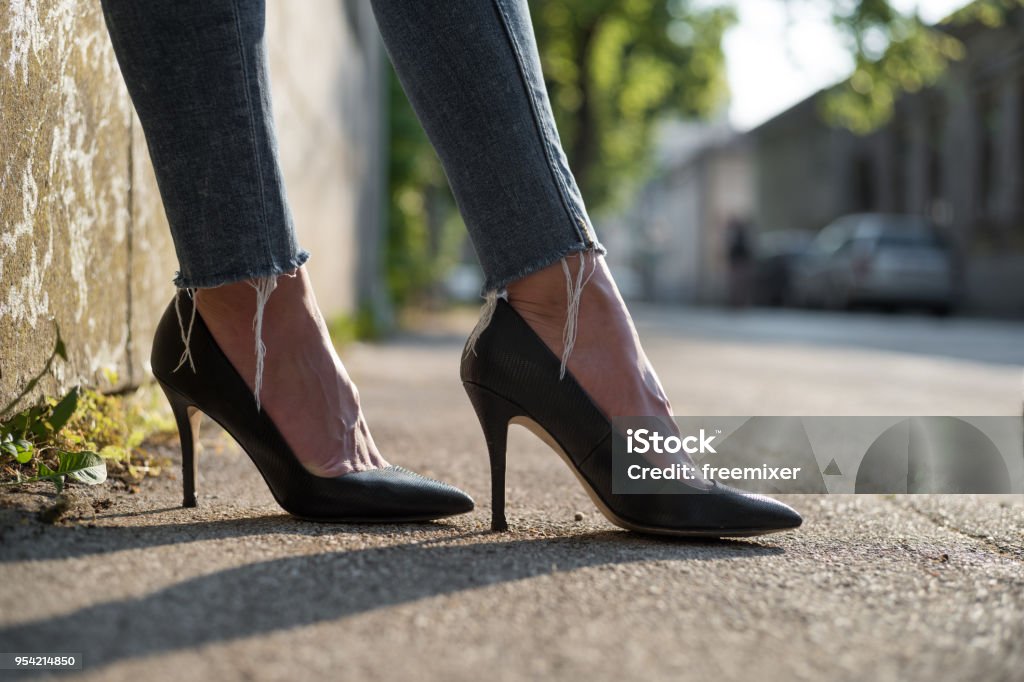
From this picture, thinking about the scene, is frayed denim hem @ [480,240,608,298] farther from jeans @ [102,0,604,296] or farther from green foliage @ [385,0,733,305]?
green foliage @ [385,0,733,305]

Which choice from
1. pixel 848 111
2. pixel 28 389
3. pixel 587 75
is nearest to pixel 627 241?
pixel 587 75

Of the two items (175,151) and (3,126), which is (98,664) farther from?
(3,126)

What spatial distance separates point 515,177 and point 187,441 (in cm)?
59

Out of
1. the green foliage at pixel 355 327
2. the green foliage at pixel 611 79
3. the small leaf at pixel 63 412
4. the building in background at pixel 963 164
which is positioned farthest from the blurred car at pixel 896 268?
the small leaf at pixel 63 412

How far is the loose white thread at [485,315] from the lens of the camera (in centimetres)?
139

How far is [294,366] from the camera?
1411 millimetres

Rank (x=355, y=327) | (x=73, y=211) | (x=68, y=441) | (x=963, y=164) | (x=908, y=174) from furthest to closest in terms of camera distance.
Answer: (x=908, y=174) → (x=963, y=164) → (x=355, y=327) → (x=73, y=211) → (x=68, y=441)

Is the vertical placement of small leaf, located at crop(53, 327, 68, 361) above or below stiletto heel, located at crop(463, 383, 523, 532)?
above

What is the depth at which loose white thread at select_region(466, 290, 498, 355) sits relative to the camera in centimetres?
139

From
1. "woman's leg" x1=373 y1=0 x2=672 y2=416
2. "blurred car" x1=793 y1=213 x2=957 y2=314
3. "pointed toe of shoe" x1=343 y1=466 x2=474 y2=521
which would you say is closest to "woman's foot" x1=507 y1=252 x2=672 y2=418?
"woman's leg" x1=373 y1=0 x2=672 y2=416

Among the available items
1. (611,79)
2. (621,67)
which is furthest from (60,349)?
(621,67)

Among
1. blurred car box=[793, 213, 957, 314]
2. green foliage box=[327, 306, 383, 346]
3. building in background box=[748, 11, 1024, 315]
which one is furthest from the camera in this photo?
building in background box=[748, 11, 1024, 315]

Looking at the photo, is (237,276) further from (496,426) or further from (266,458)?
(496,426)
